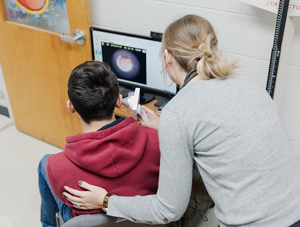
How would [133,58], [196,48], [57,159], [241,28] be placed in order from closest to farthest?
[196,48] < [57,159] < [241,28] < [133,58]

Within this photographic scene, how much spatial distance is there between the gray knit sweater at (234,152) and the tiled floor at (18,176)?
54.5 inches

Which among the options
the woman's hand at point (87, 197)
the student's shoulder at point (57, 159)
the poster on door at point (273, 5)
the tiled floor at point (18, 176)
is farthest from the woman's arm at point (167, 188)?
the tiled floor at point (18, 176)

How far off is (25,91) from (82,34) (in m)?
0.85

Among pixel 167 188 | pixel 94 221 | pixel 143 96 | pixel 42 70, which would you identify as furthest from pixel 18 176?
pixel 167 188

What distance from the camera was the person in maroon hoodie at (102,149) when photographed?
113 centimetres

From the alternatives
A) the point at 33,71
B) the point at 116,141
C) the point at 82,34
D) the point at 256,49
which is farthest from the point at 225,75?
the point at 33,71

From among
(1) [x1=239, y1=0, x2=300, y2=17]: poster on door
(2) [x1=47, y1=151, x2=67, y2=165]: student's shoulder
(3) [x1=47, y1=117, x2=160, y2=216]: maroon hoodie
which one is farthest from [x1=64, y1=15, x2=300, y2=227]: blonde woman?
(1) [x1=239, y1=0, x2=300, y2=17]: poster on door

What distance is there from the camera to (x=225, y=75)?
103 cm

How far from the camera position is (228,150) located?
0.94 meters

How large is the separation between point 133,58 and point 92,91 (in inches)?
31.1

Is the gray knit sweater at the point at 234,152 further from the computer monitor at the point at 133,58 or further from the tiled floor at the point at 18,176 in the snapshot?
the tiled floor at the point at 18,176

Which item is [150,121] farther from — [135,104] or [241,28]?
[241,28]

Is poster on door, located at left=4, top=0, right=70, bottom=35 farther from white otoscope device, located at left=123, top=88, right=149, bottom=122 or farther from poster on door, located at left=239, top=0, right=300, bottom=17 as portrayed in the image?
poster on door, located at left=239, top=0, right=300, bottom=17

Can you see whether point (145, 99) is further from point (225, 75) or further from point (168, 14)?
point (225, 75)
